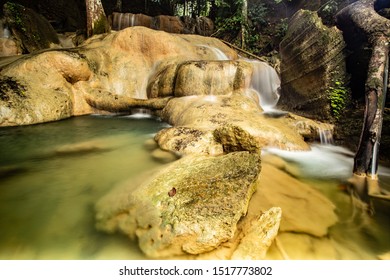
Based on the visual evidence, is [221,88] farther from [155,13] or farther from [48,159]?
[155,13]

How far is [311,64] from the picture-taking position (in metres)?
5.77

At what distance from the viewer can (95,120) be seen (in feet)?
24.3

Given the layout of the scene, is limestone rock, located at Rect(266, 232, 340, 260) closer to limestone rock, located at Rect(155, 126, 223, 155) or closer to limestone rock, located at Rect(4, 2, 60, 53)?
limestone rock, located at Rect(155, 126, 223, 155)

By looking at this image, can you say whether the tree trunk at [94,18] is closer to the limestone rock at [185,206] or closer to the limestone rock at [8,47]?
the limestone rock at [8,47]

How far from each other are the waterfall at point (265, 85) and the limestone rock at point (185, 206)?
213 inches

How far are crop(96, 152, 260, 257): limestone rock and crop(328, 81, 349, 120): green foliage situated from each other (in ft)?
11.6

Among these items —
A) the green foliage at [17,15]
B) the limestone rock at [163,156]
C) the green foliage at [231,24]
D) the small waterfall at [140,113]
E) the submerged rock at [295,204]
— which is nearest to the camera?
the submerged rock at [295,204]

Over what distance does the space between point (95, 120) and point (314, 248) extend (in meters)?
7.01

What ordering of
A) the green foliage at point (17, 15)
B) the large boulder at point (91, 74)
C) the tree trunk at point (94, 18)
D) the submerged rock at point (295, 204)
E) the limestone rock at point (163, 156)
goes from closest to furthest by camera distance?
1. the submerged rock at point (295, 204)
2. the limestone rock at point (163, 156)
3. the large boulder at point (91, 74)
4. the green foliage at point (17, 15)
5. the tree trunk at point (94, 18)

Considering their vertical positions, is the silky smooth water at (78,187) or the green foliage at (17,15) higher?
the green foliage at (17,15)

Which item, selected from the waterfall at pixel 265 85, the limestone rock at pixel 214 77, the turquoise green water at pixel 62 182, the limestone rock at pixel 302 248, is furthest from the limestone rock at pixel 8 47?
the limestone rock at pixel 302 248

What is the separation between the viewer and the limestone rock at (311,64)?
17.5ft

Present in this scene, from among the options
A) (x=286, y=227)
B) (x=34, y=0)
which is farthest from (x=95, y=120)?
(x=34, y=0)

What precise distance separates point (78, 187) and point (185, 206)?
1.79 metres
